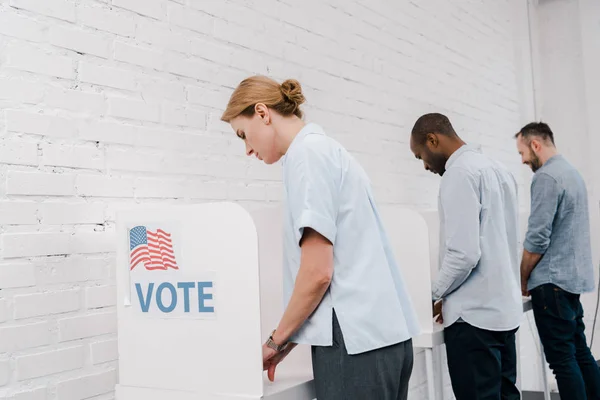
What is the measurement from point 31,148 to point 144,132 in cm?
36

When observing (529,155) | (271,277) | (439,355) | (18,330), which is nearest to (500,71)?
(529,155)

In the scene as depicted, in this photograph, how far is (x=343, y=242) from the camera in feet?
4.52

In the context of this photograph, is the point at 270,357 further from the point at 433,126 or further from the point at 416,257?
the point at 433,126

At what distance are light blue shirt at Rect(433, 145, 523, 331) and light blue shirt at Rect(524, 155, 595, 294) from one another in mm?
727

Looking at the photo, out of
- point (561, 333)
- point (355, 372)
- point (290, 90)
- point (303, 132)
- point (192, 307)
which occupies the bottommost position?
point (561, 333)

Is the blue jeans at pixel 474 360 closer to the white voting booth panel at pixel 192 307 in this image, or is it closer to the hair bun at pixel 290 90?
the white voting booth panel at pixel 192 307

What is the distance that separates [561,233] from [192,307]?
1.99 m

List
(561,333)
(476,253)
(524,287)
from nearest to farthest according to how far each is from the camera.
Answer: (476,253) < (561,333) < (524,287)

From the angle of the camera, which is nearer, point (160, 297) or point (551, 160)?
point (160, 297)

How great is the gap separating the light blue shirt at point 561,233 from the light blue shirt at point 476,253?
73 centimetres

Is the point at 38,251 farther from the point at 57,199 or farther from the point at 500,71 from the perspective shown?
the point at 500,71

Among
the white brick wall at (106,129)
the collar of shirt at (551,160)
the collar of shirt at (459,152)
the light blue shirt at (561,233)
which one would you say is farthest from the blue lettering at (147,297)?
the collar of shirt at (551,160)

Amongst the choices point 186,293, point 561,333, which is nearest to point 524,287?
point 561,333

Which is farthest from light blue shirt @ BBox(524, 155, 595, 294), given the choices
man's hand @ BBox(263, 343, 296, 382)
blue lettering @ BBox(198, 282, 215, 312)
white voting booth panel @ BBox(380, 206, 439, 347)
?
blue lettering @ BBox(198, 282, 215, 312)
